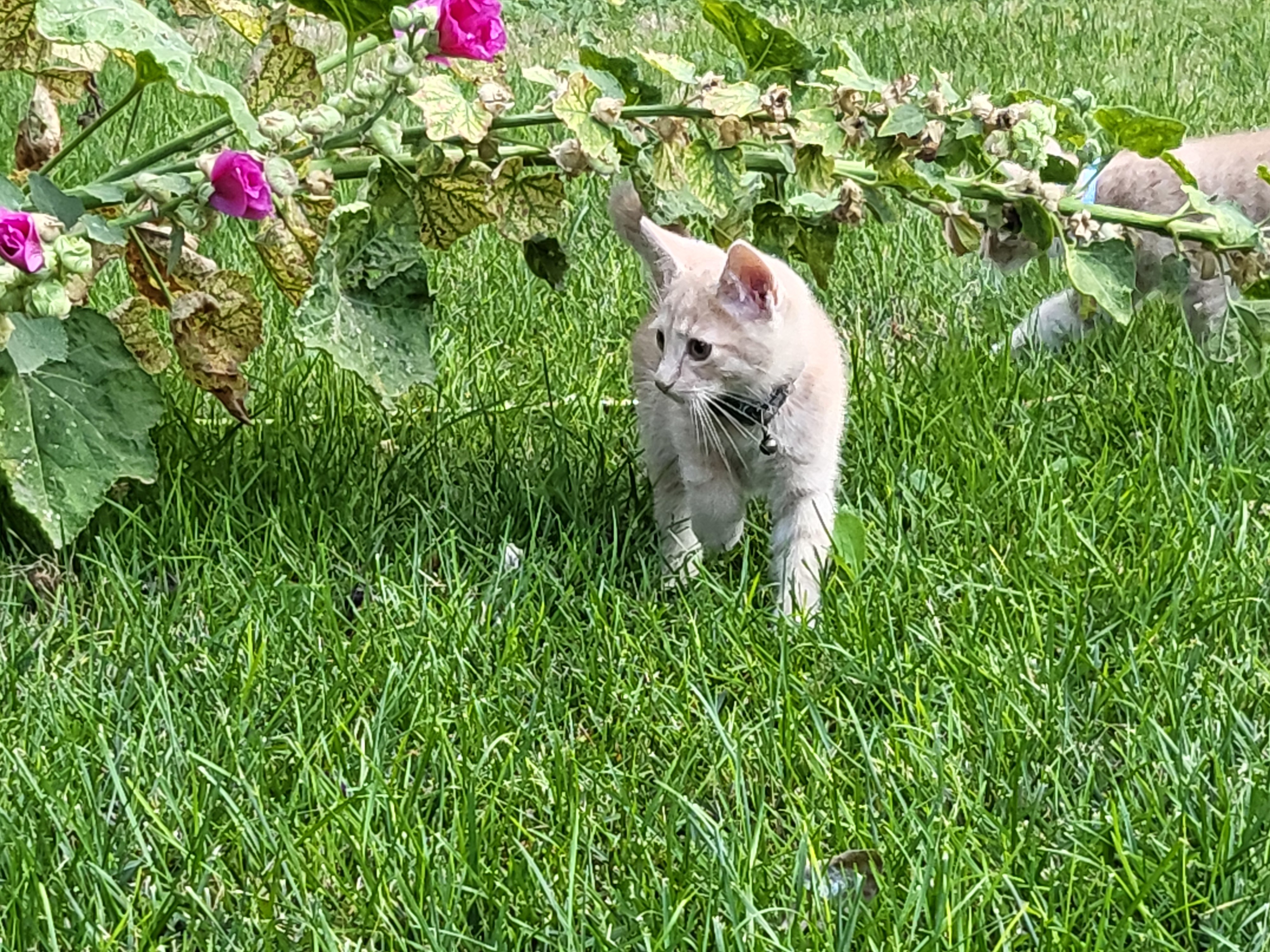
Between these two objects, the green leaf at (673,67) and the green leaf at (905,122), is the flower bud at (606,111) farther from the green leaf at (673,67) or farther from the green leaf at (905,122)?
the green leaf at (905,122)

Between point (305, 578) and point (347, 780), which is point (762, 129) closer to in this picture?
point (305, 578)

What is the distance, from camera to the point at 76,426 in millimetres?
2172

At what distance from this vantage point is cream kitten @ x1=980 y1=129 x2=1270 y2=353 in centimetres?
318

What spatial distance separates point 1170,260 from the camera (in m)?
2.60

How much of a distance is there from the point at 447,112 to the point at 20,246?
0.61 m

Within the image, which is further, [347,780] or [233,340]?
[233,340]

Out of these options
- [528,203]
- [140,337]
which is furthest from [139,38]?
[528,203]

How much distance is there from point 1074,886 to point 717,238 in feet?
4.59

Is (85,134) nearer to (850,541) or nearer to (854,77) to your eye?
(854,77)

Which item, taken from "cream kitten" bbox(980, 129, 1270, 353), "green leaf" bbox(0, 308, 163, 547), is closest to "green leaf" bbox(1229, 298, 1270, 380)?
"cream kitten" bbox(980, 129, 1270, 353)

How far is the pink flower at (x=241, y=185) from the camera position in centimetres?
200

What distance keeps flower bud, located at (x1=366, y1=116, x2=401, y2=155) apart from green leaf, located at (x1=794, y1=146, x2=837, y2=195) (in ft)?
2.02

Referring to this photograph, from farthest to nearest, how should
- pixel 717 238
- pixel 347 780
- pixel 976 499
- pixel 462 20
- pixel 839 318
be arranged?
pixel 839 318
pixel 717 238
pixel 976 499
pixel 462 20
pixel 347 780

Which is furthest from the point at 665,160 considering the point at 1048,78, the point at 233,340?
the point at 1048,78
